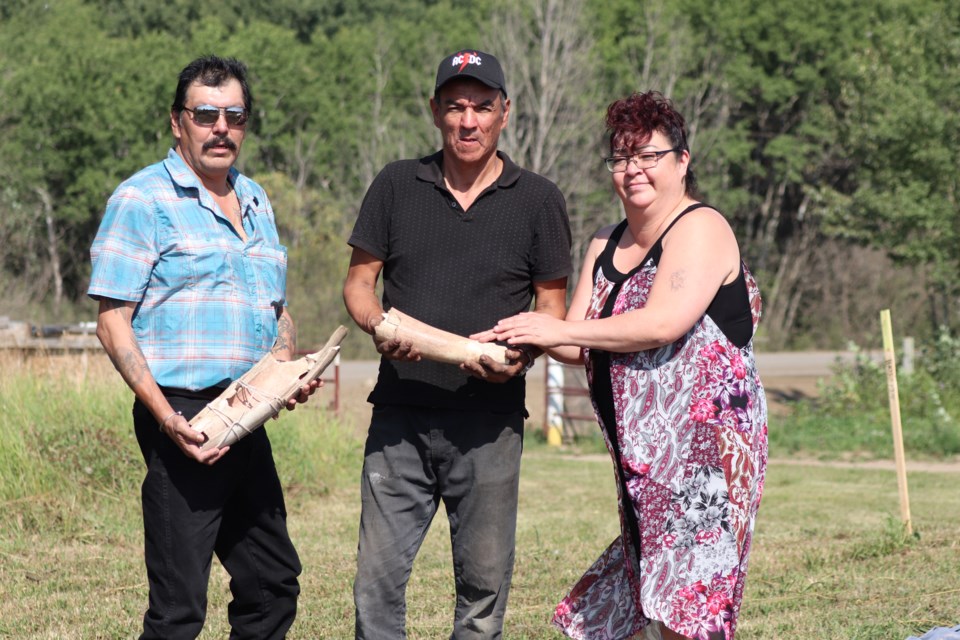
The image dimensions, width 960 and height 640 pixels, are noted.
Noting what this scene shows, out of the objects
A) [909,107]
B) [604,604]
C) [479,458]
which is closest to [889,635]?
[604,604]

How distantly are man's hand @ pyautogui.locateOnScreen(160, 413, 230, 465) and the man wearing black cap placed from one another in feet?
1.88

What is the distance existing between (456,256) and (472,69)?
62cm

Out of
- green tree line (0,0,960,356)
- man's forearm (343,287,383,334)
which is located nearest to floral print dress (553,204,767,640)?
man's forearm (343,287,383,334)

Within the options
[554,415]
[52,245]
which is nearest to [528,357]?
[554,415]

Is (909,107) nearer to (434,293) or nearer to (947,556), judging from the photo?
(947,556)

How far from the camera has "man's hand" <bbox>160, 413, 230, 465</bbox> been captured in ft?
12.5

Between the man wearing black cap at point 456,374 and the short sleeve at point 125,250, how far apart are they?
71cm

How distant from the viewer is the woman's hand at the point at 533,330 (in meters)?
3.91

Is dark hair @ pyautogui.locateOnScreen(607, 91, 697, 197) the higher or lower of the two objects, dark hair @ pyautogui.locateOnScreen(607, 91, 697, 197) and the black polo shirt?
the higher

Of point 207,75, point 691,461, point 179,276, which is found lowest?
point 691,461

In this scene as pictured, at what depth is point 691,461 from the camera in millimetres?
3838

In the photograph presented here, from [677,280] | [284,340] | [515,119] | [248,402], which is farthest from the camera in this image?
[515,119]

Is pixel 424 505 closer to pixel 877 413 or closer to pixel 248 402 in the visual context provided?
pixel 248 402

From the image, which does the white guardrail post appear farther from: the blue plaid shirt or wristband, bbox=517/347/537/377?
the blue plaid shirt
